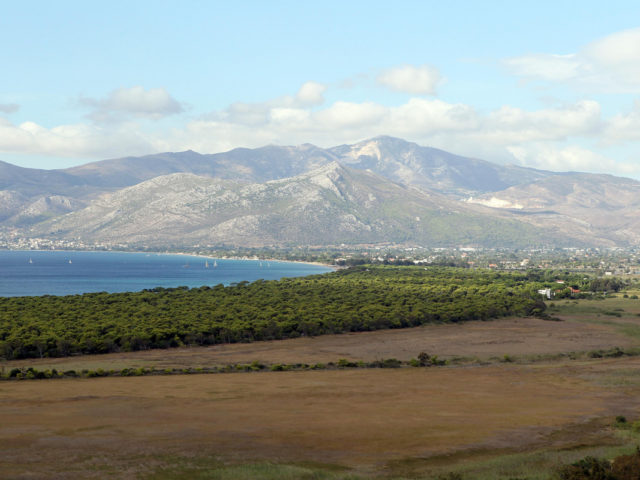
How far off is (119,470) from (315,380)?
106 ft

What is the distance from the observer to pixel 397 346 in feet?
304

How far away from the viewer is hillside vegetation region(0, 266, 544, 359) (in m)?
88.1

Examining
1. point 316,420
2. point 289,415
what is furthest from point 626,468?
point 289,415

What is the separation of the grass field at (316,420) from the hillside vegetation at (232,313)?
654cm

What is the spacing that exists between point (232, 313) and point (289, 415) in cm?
6699

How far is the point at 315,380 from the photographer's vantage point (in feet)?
215

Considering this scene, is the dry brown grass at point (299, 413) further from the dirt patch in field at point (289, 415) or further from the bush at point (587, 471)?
the bush at point (587, 471)

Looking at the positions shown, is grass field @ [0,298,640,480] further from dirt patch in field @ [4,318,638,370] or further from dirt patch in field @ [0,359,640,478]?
dirt patch in field @ [4,318,638,370]

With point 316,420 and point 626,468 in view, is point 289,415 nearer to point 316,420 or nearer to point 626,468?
point 316,420

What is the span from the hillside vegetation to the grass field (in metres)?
6.54

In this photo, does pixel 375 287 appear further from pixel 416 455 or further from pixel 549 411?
pixel 416 455

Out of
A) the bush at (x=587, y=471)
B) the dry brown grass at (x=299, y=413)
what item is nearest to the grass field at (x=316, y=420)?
the dry brown grass at (x=299, y=413)

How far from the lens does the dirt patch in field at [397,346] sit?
7912 cm

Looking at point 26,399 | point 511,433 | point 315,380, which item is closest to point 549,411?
point 511,433
